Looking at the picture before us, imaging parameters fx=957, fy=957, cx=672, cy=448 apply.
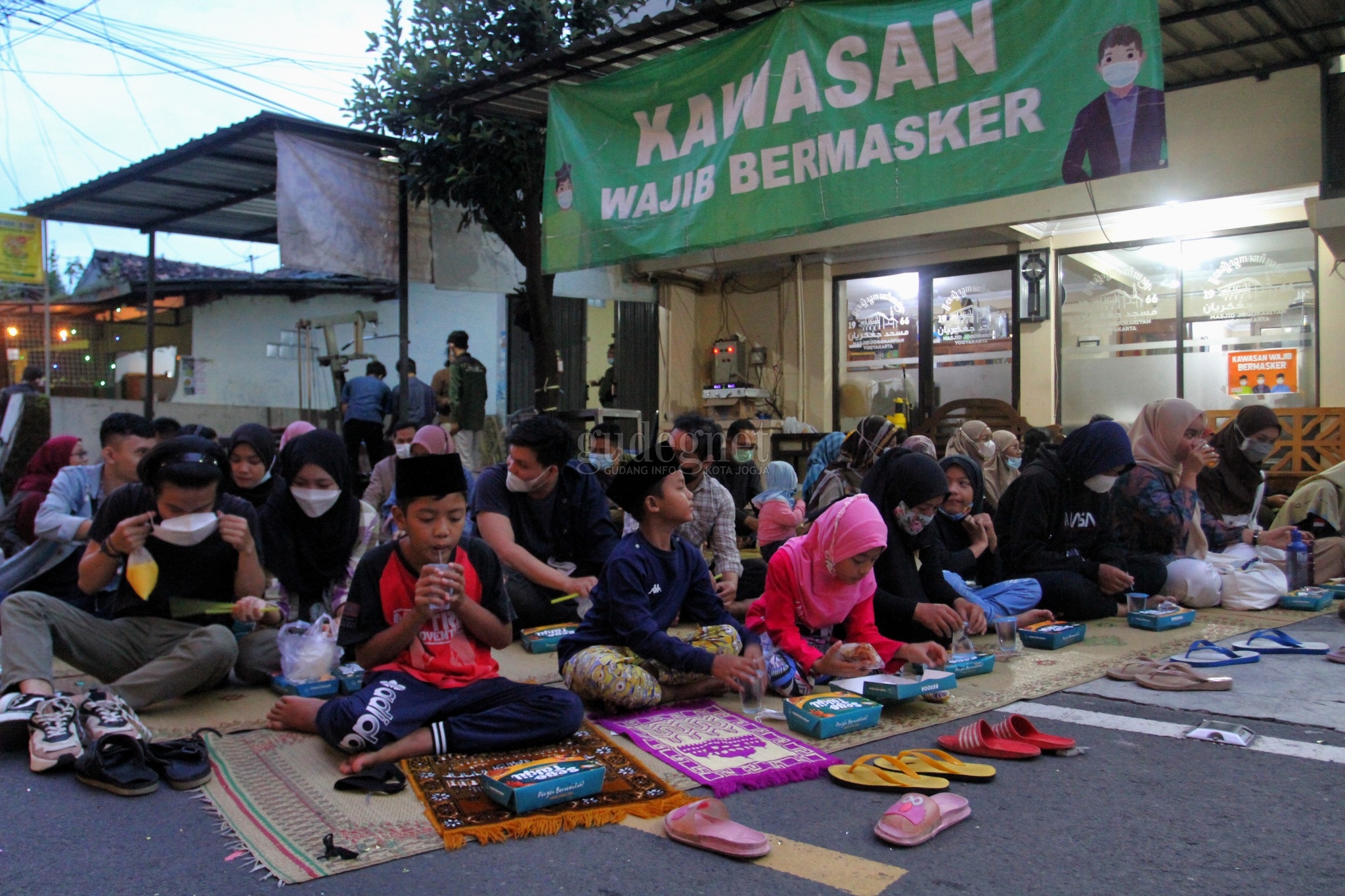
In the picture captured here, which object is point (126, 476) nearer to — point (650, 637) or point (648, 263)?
point (650, 637)

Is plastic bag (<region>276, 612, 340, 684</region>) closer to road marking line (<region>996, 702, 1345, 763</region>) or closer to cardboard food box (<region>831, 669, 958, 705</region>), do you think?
cardboard food box (<region>831, 669, 958, 705</region>)

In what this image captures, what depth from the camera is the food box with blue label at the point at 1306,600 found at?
5945mm

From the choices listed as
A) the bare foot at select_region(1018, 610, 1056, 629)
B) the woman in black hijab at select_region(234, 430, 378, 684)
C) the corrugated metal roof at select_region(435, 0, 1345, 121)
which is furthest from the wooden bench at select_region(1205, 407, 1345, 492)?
the woman in black hijab at select_region(234, 430, 378, 684)

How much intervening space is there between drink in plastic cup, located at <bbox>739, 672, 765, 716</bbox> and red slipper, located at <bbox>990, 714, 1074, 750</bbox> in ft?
2.60

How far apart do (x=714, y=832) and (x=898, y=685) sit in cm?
136

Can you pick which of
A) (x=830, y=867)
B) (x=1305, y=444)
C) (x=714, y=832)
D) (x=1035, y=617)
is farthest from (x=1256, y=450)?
(x=714, y=832)

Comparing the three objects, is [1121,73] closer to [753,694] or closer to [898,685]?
[898,685]

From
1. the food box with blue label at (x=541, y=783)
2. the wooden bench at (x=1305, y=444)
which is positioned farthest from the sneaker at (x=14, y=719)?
the wooden bench at (x=1305, y=444)

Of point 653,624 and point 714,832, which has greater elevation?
point 653,624

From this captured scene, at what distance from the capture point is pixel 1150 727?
135 inches

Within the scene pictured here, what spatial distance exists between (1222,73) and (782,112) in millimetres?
5257

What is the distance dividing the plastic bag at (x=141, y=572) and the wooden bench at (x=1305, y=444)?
815 centimetres

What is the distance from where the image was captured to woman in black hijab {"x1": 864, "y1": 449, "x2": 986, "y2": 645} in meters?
4.40

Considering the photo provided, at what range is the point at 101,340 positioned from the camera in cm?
1456
